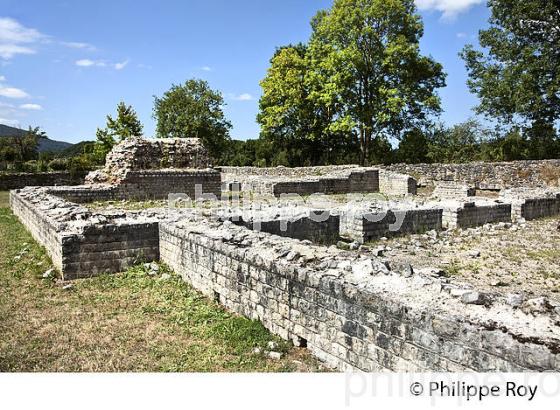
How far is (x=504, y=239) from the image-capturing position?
37.9 feet

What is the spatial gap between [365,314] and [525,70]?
3116cm

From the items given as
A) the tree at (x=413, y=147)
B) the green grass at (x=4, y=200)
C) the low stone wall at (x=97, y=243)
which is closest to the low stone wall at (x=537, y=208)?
the low stone wall at (x=97, y=243)

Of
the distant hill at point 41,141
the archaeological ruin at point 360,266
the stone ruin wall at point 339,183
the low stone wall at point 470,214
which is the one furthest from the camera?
the distant hill at point 41,141

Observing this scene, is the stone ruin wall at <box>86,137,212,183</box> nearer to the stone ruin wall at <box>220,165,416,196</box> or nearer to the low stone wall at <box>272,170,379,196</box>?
the stone ruin wall at <box>220,165,416,196</box>

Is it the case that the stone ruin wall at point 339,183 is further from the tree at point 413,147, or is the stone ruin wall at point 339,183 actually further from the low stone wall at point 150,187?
the tree at point 413,147

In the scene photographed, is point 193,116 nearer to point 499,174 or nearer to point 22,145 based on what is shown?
point 22,145

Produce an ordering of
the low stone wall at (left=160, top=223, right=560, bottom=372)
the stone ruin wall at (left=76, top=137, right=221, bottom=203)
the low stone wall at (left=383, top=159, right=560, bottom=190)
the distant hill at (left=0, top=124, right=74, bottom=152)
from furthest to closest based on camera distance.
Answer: the distant hill at (left=0, top=124, right=74, bottom=152) < the low stone wall at (left=383, top=159, right=560, bottom=190) < the stone ruin wall at (left=76, top=137, right=221, bottom=203) < the low stone wall at (left=160, top=223, right=560, bottom=372)

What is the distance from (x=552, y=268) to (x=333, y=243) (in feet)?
14.9

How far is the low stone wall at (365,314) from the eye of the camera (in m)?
3.12

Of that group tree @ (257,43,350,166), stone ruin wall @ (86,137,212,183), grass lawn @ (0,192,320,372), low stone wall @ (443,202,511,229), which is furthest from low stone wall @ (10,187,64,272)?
tree @ (257,43,350,166)

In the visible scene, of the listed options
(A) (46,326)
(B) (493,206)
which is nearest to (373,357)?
(A) (46,326)

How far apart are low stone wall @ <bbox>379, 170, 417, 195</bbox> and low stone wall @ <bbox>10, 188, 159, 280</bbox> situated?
58.5 ft

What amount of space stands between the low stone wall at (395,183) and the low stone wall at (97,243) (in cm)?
1782

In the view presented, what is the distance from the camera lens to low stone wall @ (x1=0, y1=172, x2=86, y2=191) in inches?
1050
